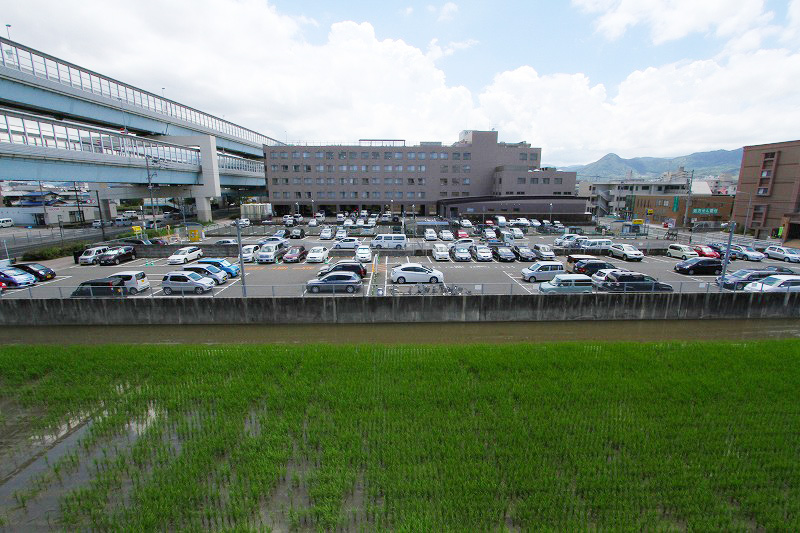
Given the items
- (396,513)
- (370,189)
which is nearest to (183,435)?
(396,513)

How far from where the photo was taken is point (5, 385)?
12688 mm

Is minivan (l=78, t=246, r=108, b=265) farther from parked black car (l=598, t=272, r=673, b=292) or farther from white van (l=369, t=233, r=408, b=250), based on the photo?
parked black car (l=598, t=272, r=673, b=292)

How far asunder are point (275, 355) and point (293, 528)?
8.07 metres

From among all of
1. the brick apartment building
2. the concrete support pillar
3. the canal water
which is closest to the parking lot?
the canal water

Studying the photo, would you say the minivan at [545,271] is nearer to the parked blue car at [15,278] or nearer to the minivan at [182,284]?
the minivan at [182,284]

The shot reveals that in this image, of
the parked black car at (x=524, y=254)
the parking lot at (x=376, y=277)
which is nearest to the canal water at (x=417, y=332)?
the parking lot at (x=376, y=277)

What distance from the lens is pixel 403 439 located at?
956 cm

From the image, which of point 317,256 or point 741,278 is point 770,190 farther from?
point 317,256

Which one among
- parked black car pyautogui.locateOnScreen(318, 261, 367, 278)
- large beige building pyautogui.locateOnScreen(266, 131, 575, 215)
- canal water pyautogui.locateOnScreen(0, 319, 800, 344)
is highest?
large beige building pyautogui.locateOnScreen(266, 131, 575, 215)

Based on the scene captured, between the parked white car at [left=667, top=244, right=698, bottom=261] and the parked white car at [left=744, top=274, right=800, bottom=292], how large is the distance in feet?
37.8

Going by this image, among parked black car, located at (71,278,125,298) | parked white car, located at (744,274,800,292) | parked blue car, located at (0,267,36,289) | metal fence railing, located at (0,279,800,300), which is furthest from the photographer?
parked blue car, located at (0,267,36,289)

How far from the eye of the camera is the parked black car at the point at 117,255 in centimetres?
3026

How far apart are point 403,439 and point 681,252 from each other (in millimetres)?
Answer: 34179

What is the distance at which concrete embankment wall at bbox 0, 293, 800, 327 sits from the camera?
18672mm
